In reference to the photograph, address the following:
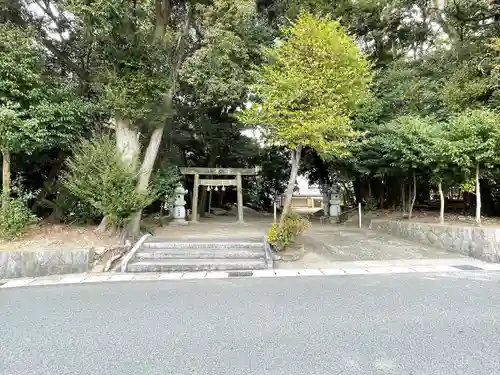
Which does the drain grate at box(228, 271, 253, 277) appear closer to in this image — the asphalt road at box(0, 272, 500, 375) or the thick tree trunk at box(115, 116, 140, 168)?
the asphalt road at box(0, 272, 500, 375)

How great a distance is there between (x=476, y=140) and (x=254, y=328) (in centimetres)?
668

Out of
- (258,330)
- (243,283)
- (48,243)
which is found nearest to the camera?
(258,330)

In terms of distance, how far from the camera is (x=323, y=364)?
2.53 m

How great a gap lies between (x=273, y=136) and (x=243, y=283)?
3791mm

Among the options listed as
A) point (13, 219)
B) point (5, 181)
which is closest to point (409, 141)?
point (13, 219)

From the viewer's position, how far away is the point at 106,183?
6.61 metres

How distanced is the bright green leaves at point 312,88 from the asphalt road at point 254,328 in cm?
336

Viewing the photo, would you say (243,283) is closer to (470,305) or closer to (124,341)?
(124,341)

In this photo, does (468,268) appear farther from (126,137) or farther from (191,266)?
(126,137)

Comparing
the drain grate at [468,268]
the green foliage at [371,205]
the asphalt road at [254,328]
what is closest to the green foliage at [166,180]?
the asphalt road at [254,328]

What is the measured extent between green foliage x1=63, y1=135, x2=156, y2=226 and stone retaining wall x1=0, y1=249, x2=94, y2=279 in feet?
3.12

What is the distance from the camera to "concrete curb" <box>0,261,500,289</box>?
5.49 m

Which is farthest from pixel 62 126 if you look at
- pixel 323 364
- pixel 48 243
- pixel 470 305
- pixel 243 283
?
pixel 470 305

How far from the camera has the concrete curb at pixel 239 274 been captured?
549 cm
